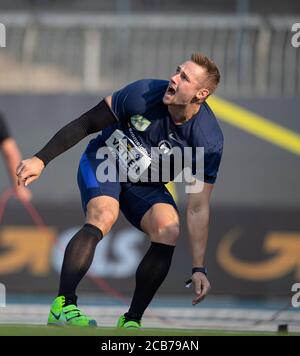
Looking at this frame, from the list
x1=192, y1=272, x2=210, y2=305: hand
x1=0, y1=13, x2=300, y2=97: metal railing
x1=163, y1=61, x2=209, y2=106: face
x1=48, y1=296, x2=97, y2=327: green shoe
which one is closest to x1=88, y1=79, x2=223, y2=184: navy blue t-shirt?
x1=163, y1=61, x2=209, y2=106: face

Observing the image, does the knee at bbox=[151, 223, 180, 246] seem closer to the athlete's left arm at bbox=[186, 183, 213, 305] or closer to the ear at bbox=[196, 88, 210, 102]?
the athlete's left arm at bbox=[186, 183, 213, 305]

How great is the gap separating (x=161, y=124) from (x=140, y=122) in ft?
0.46

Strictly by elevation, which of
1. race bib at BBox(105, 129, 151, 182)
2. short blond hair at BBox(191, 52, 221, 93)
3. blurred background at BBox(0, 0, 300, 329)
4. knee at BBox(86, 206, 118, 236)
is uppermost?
blurred background at BBox(0, 0, 300, 329)

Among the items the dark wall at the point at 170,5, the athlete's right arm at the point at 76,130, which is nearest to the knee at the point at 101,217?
the athlete's right arm at the point at 76,130

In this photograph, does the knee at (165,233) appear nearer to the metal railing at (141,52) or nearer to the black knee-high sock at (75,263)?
the black knee-high sock at (75,263)

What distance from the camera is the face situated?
6535 millimetres

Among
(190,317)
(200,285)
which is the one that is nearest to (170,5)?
(190,317)

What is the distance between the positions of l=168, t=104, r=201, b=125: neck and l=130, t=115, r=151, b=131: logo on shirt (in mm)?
175

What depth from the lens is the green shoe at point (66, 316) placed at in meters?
6.37

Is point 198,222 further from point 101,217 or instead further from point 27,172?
point 27,172

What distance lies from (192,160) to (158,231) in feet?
1.72

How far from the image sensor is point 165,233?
6715mm

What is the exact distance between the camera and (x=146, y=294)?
6.71 metres
